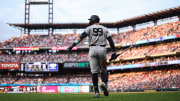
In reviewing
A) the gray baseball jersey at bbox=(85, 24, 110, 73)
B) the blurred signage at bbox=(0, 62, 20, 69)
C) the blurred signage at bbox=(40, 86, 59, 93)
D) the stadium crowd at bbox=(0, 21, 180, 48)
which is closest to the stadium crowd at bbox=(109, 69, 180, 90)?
the stadium crowd at bbox=(0, 21, 180, 48)

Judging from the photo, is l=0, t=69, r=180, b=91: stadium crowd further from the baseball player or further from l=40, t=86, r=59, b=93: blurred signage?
the baseball player

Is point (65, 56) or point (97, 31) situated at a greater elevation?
point (97, 31)

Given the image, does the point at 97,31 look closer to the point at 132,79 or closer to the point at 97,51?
the point at 97,51

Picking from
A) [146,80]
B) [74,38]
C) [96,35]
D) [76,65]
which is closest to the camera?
[96,35]

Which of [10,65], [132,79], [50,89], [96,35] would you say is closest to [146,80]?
[132,79]

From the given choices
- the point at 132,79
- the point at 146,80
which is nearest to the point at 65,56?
the point at 132,79

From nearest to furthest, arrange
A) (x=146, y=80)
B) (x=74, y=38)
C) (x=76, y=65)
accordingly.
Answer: (x=146, y=80)
(x=76, y=65)
(x=74, y=38)

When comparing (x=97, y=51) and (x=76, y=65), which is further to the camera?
(x=76, y=65)

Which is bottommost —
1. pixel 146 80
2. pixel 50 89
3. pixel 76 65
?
pixel 50 89

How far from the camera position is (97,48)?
269 inches

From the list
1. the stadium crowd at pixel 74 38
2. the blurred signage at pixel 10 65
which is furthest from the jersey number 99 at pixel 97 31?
the blurred signage at pixel 10 65

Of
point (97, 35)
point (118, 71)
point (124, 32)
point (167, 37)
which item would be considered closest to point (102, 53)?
point (97, 35)

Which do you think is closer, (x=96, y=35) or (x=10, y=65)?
(x=96, y=35)

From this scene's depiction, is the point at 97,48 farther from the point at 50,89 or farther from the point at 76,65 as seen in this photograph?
the point at 76,65
